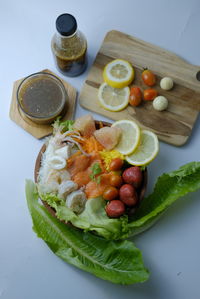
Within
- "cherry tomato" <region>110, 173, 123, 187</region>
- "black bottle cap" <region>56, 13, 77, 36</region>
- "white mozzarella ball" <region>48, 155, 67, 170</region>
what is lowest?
"white mozzarella ball" <region>48, 155, 67, 170</region>

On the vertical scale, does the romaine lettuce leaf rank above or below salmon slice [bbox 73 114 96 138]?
below

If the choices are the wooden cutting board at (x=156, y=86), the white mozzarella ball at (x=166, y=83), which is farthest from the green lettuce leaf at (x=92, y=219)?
the white mozzarella ball at (x=166, y=83)

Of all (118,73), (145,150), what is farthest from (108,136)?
(118,73)

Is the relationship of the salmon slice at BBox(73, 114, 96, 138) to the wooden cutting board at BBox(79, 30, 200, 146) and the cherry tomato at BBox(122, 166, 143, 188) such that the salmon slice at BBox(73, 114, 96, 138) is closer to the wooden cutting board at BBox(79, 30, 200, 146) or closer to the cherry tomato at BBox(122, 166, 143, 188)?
the wooden cutting board at BBox(79, 30, 200, 146)

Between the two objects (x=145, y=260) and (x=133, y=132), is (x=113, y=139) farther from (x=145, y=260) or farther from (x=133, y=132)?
(x=145, y=260)

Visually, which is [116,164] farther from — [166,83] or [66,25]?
[66,25]

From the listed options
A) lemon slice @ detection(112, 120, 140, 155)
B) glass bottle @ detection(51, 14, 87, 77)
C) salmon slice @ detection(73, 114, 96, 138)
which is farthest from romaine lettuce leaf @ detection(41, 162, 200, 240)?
glass bottle @ detection(51, 14, 87, 77)

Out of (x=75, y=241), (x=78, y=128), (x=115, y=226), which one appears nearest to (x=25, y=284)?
(x=75, y=241)
